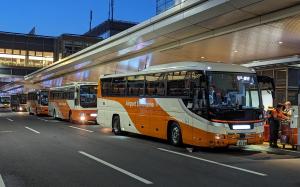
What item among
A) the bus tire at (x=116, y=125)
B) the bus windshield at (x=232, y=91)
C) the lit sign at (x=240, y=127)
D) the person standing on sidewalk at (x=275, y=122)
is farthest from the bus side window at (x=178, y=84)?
Answer: the bus tire at (x=116, y=125)

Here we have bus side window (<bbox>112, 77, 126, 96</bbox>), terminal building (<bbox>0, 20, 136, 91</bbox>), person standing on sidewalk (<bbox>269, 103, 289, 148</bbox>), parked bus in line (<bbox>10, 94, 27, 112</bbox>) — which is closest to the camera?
person standing on sidewalk (<bbox>269, 103, 289, 148</bbox>)

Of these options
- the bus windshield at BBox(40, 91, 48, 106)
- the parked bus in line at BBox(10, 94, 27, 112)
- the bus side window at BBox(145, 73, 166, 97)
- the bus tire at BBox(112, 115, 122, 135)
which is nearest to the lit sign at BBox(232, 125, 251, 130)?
the bus side window at BBox(145, 73, 166, 97)

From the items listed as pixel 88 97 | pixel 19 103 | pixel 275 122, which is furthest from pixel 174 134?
pixel 19 103

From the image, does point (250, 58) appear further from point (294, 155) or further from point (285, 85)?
point (294, 155)

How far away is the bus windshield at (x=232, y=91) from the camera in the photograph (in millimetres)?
15352

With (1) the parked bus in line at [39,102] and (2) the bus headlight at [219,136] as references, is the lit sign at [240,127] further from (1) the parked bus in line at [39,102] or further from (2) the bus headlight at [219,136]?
(1) the parked bus in line at [39,102]

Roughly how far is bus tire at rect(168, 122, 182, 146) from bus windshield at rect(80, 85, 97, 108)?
13.8m

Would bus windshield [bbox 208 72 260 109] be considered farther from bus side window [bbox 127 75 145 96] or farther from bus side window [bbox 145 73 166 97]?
bus side window [bbox 127 75 145 96]

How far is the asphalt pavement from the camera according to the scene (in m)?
9.78

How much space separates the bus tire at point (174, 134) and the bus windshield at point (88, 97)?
45.2 ft

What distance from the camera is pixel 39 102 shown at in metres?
45.3

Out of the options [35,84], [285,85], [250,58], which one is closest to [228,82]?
[250,58]

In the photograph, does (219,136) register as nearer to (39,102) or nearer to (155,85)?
(155,85)

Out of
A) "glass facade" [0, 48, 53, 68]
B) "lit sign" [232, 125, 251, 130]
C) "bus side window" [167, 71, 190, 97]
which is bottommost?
"lit sign" [232, 125, 251, 130]
